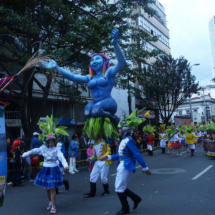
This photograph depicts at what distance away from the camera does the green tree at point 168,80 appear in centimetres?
2681

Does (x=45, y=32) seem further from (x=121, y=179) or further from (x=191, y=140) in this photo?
(x=191, y=140)

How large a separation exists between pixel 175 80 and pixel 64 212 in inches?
928

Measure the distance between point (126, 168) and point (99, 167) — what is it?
164 centimetres

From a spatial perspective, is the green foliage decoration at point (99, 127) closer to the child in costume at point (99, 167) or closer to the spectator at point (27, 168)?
the child in costume at point (99, 167)

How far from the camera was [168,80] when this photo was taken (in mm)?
27016

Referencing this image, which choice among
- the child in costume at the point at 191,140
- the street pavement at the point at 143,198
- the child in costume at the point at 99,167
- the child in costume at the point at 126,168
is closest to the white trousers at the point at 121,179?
the child in costume at the point at 126,168

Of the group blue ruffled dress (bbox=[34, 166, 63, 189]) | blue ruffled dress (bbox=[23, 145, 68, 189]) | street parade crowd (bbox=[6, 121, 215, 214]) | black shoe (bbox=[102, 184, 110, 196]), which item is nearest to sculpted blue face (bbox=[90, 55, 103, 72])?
street parade crowd (bbox=[6, 121, 215, 214])

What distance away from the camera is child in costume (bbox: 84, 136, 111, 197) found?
21.7ft

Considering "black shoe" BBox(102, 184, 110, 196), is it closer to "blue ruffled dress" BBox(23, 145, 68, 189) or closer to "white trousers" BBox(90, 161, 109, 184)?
"white trousers" BBox(90, 161, 109, 184)

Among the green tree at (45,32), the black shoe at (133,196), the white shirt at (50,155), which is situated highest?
the green tree at (45,32)

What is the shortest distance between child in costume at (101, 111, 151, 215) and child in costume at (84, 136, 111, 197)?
Answer: 1.21 meters

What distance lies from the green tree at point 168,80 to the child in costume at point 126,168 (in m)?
21.8

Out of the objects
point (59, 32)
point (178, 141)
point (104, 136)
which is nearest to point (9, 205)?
point (104, 136)

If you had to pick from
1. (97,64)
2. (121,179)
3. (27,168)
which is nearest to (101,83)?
(97,64)
